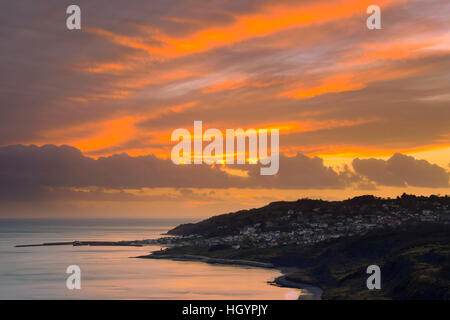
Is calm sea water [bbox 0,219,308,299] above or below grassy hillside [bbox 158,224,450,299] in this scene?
below

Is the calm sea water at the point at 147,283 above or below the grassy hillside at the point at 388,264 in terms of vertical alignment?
below

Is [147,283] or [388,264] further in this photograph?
[147,283]

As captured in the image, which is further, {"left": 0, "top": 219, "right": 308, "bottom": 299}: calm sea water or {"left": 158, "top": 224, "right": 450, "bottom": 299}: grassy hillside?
{"left": 0, "top": 219, "right": 308, "bottom": 299}: calm sea water

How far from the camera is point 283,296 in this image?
4875 inches

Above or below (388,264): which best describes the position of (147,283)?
below

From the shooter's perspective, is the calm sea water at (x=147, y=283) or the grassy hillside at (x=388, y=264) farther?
the calm sea water at (x=147, y=283)
